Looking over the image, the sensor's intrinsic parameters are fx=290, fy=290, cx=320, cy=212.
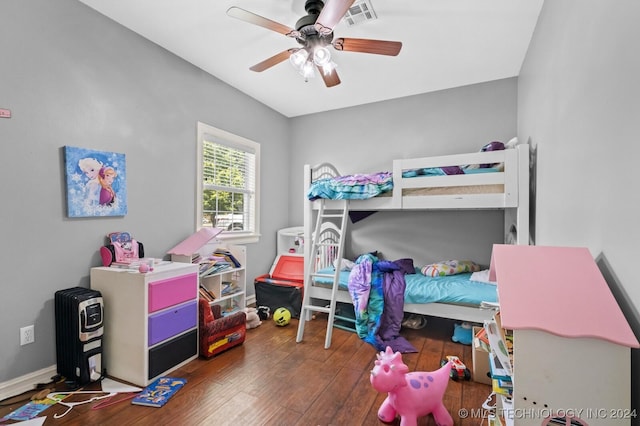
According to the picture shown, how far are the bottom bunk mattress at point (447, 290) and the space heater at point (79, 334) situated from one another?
6.17 feet

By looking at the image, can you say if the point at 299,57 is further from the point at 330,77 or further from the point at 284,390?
the point at 284,390

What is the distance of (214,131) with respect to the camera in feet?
10.3

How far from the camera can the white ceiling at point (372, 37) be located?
83.1 inches

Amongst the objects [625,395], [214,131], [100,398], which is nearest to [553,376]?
[625,395]

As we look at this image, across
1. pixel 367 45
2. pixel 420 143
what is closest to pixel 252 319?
pixel 367 45

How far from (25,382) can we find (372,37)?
11.5 feet

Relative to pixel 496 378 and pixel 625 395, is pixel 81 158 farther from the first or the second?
pixel 625 395

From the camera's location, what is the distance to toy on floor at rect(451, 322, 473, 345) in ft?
8.59

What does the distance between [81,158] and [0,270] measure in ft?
2.73

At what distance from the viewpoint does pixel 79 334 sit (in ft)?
6.12

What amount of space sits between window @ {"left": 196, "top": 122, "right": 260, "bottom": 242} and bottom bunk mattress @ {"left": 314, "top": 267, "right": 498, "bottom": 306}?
4.29 ft

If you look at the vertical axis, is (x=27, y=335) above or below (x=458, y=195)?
below

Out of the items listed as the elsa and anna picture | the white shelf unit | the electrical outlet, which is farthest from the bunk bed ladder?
the electrical outlet

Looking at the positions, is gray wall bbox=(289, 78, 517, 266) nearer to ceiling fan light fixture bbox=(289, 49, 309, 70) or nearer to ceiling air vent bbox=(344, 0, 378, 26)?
ceiling air vent bbox=(344, 0, 378, 26)
